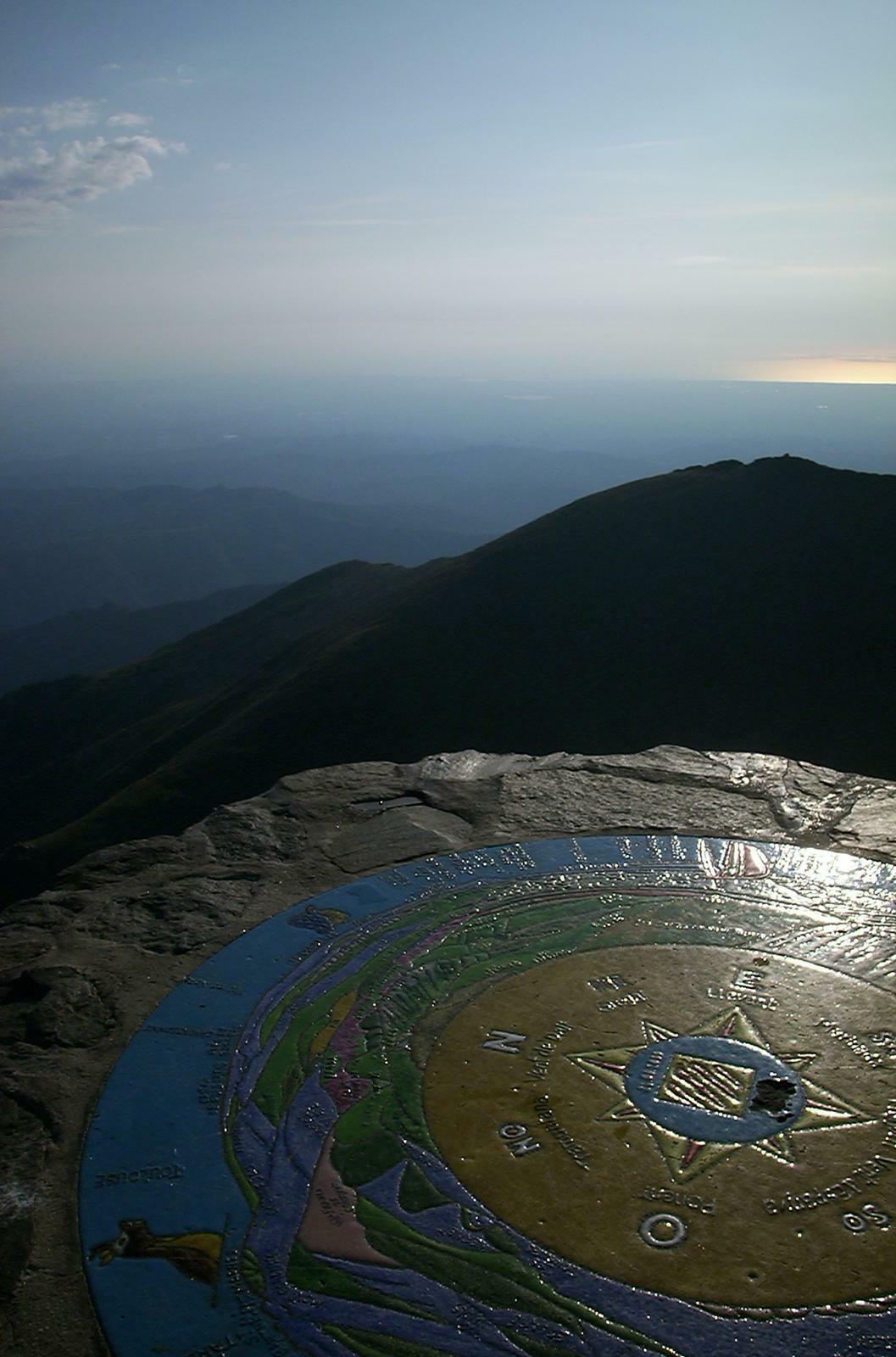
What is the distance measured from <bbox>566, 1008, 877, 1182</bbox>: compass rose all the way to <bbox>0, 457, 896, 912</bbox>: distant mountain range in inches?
1061

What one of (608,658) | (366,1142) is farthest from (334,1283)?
(608,658)

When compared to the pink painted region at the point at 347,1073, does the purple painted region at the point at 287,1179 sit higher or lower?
lower

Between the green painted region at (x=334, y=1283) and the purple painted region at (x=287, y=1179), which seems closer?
the green painted region at (x=334, y=1283)

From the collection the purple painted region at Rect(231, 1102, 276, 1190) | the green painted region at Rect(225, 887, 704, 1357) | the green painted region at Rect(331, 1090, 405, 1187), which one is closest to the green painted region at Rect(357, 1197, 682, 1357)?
the green painted region at Rect(225, 887, 704, 1357)

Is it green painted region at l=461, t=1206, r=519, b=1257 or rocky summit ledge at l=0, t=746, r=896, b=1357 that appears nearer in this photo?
green painted region at l=461, t=1206, r=519, b=1257

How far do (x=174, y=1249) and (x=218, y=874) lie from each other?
4044 mm

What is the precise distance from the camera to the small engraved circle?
4348 mm

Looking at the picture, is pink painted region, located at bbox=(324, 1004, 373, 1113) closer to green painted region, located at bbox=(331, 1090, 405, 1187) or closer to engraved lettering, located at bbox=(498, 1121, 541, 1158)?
green painted region, located at bbox=(331, 1090, 405, 1187)

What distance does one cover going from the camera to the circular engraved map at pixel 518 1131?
403cm

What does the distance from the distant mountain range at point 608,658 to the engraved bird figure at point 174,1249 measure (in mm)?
29351

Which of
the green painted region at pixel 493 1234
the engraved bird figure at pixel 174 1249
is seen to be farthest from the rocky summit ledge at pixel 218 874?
the green painted region at pixel 493 1234

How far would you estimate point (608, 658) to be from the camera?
129 feet

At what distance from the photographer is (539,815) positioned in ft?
30.1

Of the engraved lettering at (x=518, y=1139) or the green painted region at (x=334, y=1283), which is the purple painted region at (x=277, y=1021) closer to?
the green painted region at (x=334, y=1283)
